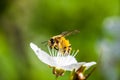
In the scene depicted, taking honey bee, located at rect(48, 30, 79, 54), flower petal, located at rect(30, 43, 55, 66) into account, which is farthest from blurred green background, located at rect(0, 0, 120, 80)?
flower petal, located at rect(30, 43, 55, 66)

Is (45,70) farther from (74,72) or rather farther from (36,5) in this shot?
(74,72)

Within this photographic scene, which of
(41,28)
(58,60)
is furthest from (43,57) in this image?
(41,28)

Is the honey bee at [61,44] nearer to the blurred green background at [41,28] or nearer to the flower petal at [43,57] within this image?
the flower petal at [43,57]

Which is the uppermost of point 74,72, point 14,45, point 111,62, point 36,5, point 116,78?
point 36,5

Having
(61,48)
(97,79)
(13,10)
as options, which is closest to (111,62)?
(97,79)

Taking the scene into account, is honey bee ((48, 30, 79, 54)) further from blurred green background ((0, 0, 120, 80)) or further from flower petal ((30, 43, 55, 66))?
blurred green background ((0, 0, 120, 80))

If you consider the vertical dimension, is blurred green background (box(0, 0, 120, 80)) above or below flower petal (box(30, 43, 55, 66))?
above
